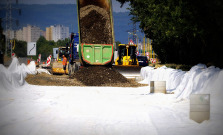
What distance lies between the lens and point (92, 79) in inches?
908

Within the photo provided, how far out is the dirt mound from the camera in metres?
22.6

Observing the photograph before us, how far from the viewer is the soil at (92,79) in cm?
2173

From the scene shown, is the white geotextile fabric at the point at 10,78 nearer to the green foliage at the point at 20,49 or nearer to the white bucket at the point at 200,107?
the white bucket at the point at 200,107

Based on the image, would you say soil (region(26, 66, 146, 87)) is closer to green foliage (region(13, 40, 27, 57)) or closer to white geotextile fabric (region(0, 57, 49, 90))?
white geotextile fabric (region(0, 57, 49, 90))

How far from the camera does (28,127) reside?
25.7 ft

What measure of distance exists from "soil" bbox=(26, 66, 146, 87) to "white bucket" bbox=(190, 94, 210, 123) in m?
12.7

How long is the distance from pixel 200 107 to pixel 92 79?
14787 millimetres

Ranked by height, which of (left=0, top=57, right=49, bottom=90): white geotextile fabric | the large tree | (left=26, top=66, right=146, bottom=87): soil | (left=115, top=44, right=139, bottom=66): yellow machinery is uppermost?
the large tree

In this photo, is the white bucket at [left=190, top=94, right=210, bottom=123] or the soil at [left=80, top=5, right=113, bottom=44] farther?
the soil at [left=80, top=5, right=113, bottom=44]

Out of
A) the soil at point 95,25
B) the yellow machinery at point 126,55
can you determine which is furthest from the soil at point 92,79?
the yellow machinery at point 126,55

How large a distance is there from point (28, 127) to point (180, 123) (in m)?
3.44

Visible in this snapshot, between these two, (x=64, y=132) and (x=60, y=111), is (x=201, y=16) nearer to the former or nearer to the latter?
(x=60, y=111)

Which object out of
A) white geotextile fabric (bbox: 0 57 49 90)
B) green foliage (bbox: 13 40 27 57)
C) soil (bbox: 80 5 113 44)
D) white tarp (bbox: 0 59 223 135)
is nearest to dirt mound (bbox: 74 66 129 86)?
soil (bbox: 80 5 113 44)

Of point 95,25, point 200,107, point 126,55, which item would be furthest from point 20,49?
point 200,107
